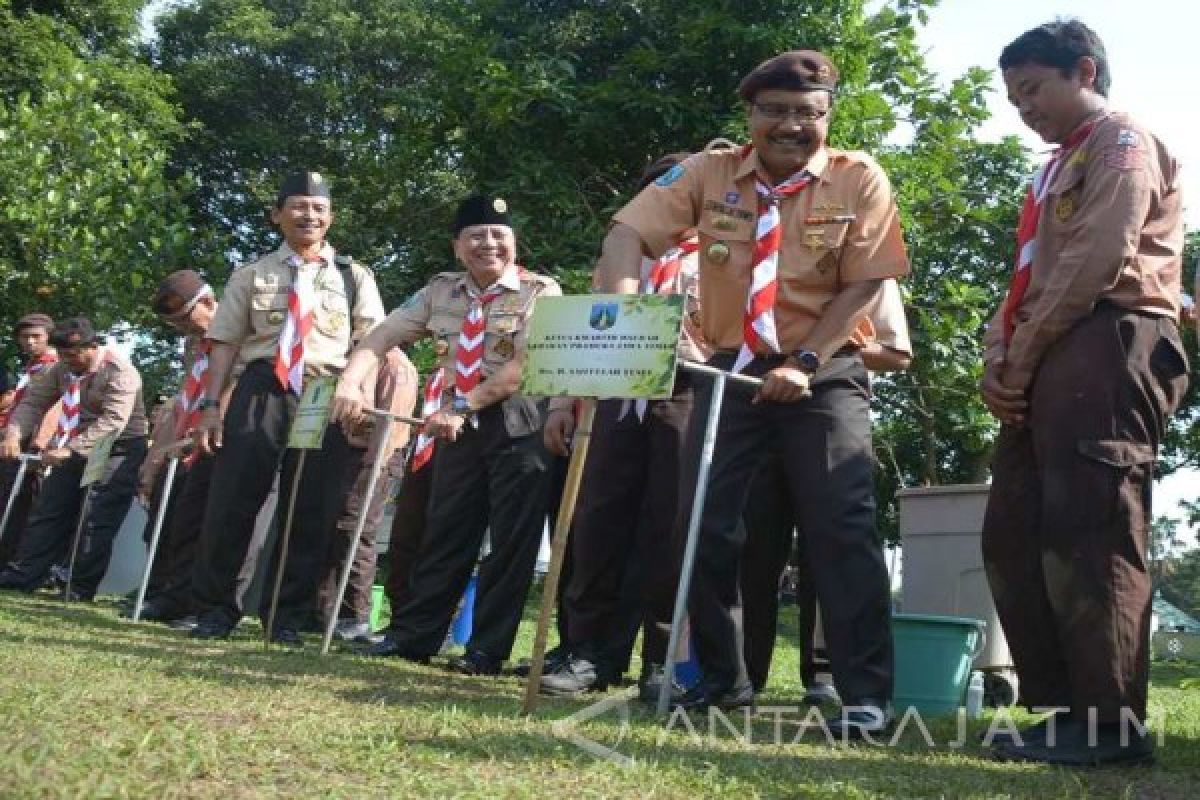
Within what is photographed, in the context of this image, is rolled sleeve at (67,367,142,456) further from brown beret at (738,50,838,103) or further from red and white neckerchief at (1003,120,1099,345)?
red and white neckerchief at (1003,120,1099,345)

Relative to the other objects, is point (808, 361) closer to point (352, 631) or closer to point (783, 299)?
point (783, 299)

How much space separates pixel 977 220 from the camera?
14320 millimetres

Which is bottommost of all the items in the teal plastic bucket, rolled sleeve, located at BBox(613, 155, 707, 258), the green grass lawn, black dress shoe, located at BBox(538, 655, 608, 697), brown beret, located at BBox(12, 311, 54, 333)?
the green grass lawn

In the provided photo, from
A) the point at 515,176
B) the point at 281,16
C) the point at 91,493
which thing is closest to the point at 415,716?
the point at 91,493

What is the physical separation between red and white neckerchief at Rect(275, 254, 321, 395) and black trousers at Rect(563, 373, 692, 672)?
1.90 m

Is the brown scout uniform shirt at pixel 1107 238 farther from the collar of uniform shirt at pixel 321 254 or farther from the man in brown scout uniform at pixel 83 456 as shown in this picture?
the man in brown scout uniform at pixel 83 456

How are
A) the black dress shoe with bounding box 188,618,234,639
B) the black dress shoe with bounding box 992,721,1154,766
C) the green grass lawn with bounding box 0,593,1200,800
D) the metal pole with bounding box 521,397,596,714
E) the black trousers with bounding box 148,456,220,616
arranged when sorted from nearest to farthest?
the green grass lawn with bounding box 0,593,1200,800, the black dress shoe with bounding box 992,721,1154,766, the metal pole with bounding box 521,397,596,714, the black dress shoe with bounding box 188,618,234,639, the black trousers with bounding box 148,456,220,616

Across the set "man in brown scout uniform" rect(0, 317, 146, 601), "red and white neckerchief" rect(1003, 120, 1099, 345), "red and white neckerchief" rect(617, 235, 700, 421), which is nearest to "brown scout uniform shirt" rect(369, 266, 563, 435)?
"red and white neckerchief" rect(617, 235, 700, 421)

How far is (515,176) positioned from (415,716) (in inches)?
408

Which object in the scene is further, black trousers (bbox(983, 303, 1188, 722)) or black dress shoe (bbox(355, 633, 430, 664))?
black dress shoe (bbox(355, 633, 430, 664))

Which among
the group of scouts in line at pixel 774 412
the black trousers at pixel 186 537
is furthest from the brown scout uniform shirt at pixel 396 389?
the group of scouts in line at pixel 774 412

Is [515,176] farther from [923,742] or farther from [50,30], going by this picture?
[50,30]

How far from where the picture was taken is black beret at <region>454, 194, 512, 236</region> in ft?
21.2

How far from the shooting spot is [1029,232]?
4453mm
